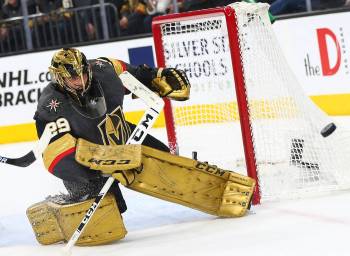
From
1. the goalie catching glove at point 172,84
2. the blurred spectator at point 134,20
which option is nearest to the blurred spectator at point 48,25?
the blurred spectator at point 134,20

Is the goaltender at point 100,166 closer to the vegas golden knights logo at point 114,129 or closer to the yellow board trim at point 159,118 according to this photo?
the vegas golden knights logo at point 114,129

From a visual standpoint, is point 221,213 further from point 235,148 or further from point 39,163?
point 39,163

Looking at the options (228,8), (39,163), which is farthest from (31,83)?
(228,8)

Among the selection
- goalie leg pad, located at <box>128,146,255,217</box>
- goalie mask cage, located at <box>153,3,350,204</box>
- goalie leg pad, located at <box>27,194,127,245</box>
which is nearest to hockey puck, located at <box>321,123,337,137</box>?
goalie mask cage, located at <box>153,3,350,204</box>

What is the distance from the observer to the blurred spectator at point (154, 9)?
758 cm

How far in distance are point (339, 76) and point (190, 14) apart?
2.61 m

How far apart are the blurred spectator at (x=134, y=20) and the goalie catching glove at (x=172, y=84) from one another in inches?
134

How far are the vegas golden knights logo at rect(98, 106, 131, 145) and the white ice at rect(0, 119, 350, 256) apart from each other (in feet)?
1.42

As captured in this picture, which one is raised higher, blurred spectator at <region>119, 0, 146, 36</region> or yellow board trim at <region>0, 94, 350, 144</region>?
blurred spectator at <region>119, 0, 146, 36</region>

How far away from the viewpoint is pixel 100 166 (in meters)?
3.66

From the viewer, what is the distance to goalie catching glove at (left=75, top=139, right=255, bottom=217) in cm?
369

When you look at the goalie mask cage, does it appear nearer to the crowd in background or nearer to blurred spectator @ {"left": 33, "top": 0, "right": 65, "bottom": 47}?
the crowd in background

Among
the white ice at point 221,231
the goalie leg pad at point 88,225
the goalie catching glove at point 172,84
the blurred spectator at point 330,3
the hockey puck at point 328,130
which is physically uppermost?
the goalie catching glove at point 172,84

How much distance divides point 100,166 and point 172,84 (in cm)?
73
